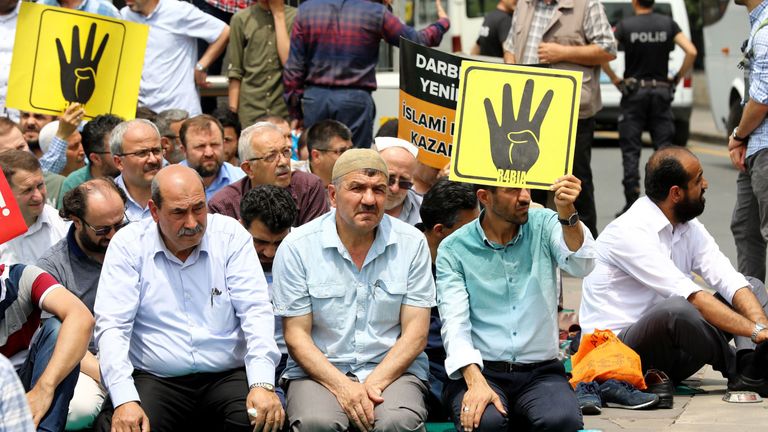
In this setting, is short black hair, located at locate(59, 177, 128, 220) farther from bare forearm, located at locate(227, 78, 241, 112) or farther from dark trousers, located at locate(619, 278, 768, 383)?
bare forearm, located at locate(227, 78, 241, 112)

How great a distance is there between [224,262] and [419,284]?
906 millimetres

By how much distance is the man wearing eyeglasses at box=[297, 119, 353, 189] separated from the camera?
8578 mm

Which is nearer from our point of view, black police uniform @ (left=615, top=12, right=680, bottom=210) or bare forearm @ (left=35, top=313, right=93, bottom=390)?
bare forearm @ (left=35, top=313, right=93, bottom=390)

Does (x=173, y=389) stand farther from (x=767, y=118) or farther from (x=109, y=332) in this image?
(x=767, y=118)

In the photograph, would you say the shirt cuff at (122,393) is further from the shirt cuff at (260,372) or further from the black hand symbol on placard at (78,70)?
the black hand symbol on placard at (78,70)

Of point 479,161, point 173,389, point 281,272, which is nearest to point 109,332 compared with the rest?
point 173,389

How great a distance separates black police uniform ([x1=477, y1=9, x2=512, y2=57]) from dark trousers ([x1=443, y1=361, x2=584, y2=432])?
7149 mm

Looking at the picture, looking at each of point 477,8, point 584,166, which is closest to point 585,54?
point 584,166

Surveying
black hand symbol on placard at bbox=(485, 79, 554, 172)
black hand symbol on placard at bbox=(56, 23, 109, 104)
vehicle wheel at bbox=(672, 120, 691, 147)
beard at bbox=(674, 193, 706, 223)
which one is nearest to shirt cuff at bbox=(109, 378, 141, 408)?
black hand symbol on placard at bbox=(485, 79, 554, 172)

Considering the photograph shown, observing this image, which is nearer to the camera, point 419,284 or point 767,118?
point 419,284

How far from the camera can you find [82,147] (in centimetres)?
900

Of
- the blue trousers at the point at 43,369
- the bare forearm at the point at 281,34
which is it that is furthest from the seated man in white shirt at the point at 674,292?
the bare forearm at the point at 281,34

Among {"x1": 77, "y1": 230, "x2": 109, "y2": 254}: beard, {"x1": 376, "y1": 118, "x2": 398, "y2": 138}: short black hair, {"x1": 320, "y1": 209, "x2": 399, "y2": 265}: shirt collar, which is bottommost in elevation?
{"x1": 376, "y1": 118, "x2": 398, "y2": 138}: short black hair

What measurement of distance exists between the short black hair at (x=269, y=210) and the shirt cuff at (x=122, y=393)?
1.25m
